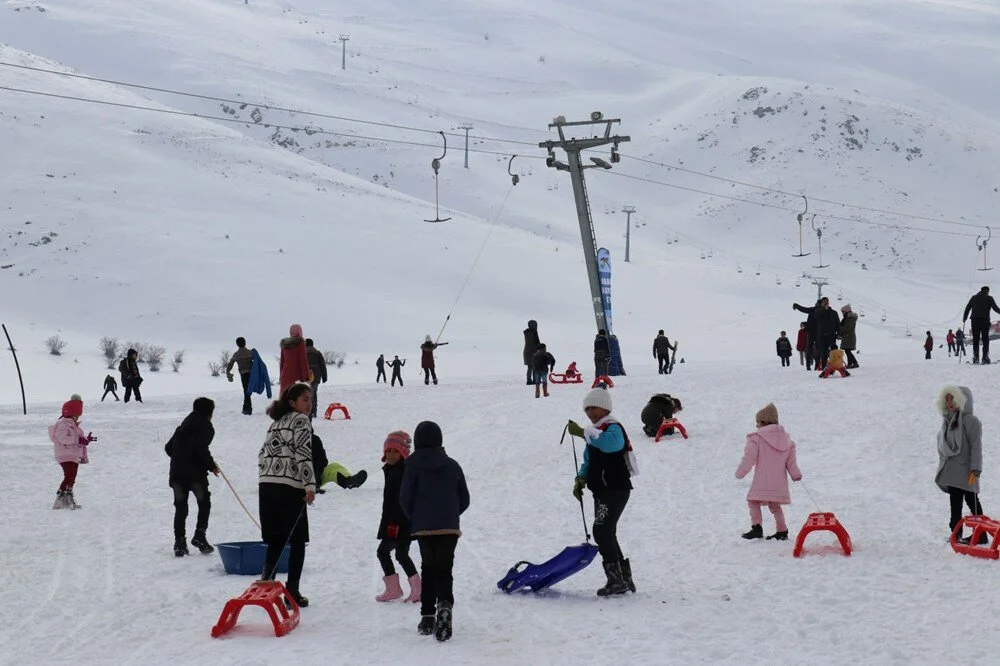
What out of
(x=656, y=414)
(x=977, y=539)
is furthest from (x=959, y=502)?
(x=656, y=414)

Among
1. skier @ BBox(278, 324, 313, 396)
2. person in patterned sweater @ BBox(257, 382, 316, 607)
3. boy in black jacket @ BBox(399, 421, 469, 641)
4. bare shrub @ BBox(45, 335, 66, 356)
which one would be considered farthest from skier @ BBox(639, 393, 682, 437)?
bare shrub @ BBox(45, 335, 66, 356)

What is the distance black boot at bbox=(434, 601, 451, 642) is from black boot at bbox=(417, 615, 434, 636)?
0.47 ft

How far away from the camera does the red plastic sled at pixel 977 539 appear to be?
33.3 feet

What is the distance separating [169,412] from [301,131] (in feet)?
322

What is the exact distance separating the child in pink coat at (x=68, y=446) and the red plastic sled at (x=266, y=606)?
24.0 feet

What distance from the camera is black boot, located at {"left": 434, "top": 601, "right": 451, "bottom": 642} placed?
8008 mm

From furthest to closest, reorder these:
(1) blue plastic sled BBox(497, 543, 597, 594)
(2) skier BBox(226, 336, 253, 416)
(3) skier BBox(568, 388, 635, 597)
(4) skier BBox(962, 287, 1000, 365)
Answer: (2) skier BBox(226, 336, 253, 416) < (4) skier BBox(962, 287, 1000, 365) < (1) blue plastic sled BBox(497, 543, 597, 594) < (3) skier BBox(568, 388, 635, 597)

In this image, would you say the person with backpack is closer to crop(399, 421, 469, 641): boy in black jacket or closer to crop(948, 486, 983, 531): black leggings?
crop(399, 421, 469, 641): boy in black jacket

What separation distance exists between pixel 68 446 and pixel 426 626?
8442 mm

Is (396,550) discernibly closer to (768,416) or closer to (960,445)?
(768,416)

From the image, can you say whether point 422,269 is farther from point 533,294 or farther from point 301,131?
point 301,131

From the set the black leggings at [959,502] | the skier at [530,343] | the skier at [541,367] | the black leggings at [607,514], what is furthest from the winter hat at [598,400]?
the skier at [530,343]

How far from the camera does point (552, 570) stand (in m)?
9.40

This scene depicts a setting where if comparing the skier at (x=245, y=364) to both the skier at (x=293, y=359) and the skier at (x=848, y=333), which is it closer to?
the skier at (x=293, y=359)
